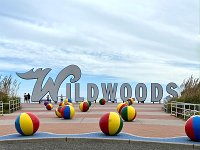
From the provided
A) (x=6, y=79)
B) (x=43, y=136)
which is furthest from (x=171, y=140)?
(x=6, y=79)

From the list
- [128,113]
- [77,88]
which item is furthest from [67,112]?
[77,88]

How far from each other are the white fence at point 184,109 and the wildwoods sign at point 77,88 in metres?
16.4

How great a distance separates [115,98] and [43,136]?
33044 millimetres

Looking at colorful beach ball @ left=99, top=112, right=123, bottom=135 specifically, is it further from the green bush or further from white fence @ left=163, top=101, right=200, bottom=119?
the green bush

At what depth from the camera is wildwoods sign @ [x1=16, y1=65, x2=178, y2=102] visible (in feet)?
135

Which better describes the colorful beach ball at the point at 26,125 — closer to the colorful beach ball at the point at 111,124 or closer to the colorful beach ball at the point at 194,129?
the colorful beach ball at the point at 111,124

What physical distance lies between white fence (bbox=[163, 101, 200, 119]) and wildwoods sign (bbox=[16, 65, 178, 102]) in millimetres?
16386

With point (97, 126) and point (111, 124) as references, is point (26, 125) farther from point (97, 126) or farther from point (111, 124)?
point (97, 126)

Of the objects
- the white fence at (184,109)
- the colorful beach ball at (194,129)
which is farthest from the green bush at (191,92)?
the colorful beach ball at (194,129)

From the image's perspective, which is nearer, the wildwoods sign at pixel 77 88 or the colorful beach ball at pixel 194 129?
the colorful beach ball at pixel 194 129

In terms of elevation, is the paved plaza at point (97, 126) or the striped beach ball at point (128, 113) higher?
the striped beach ball at point (128, 113)

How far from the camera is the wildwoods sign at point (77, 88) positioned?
41.2 metres

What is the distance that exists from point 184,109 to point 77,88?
2442 cm

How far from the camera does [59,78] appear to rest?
136ft
